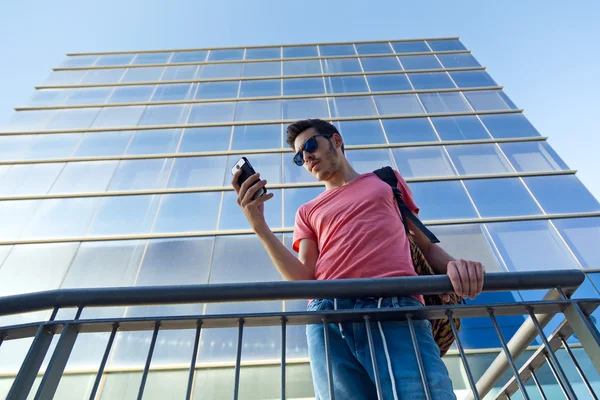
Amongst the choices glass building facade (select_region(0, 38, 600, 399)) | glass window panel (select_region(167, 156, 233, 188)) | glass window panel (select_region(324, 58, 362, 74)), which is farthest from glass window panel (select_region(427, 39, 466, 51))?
glass window panel (select_region(167, 156, 233, 188))

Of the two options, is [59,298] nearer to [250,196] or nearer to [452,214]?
[250,196]

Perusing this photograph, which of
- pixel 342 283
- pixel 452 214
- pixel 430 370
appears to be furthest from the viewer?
pixel 452 214

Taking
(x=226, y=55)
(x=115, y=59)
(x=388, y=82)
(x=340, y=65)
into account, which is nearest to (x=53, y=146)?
(x=115, y=59)

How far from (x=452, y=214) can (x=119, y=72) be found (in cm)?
1305

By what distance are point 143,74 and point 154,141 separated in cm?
461

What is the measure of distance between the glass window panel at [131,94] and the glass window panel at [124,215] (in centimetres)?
488

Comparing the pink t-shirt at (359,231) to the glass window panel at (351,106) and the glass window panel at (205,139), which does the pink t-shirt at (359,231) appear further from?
the glass window panel at (351,106)

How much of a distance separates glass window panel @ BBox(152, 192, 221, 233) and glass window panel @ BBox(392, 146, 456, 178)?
491 cm

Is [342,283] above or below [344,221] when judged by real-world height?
below

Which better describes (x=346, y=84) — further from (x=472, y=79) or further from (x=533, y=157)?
(x=533, y=157)

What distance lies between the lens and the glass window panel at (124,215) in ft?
30.3

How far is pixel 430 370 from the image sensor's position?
5.14 feet

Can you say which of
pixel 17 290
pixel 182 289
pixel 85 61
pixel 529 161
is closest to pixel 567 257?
pixel 529 161

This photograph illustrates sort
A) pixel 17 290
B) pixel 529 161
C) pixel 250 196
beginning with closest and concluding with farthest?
pixel 250 196 → pixel 17 290 → pixel 529 161
